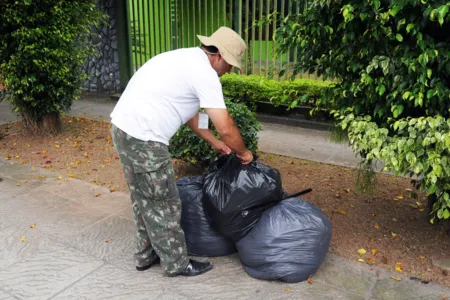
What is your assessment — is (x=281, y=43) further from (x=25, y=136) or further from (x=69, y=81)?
(x=25, y=136)

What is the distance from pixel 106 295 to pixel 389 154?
2.08 metres

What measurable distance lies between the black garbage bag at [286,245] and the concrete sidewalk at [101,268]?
0.10 metres

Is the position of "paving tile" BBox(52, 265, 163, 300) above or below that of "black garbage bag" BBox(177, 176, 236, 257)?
below

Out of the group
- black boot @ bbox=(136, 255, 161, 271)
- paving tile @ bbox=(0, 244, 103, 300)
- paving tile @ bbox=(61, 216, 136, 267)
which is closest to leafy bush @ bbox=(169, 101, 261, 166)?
paving tile @ bbox=(61, 216, 136, 267)

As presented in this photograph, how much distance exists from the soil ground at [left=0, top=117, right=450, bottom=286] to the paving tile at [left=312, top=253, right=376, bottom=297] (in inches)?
4.5

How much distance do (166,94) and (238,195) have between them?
0.86m

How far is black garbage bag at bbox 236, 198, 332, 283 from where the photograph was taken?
3.11 metres

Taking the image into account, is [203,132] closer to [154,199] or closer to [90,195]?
[154,199]

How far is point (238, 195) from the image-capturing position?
10.2 feet

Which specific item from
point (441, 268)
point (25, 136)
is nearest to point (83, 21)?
point (25, 136)

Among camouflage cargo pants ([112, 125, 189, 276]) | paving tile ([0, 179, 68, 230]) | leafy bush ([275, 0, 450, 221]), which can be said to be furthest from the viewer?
paving tile ([0, 179, 68, 230])

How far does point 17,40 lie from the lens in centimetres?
586

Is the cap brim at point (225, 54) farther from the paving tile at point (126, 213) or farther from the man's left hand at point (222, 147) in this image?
the paving tile at point (126, 213)

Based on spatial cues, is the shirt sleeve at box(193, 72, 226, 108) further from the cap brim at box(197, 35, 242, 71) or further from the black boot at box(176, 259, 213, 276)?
the black boot at box(176, 259, 213, 276)
